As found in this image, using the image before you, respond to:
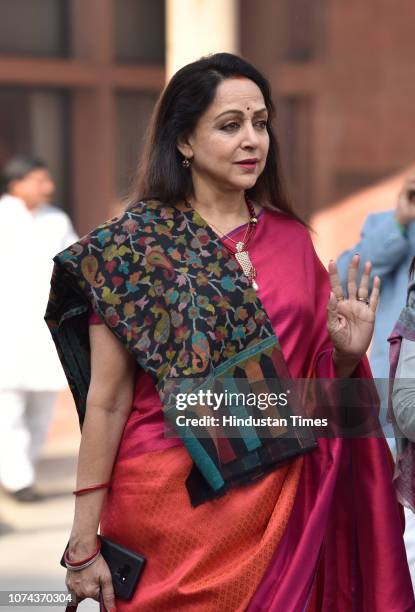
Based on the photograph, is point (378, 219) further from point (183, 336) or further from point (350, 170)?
point (350, 170)

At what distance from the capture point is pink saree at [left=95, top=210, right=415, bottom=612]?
311cm

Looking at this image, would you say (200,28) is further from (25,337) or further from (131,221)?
(131,221)

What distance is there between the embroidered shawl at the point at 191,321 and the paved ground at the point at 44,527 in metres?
1.24

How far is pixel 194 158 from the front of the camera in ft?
10.7

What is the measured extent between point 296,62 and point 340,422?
671cm

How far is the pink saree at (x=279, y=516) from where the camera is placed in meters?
3.11

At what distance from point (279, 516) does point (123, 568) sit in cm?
39

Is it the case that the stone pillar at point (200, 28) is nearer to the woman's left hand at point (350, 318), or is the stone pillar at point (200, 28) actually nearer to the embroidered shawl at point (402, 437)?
the woman's left hand at point (350, 318)

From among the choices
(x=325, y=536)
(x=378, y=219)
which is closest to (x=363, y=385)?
(x=325, y=536)

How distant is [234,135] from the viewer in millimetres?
3184

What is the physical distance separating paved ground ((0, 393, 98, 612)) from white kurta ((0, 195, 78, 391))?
1.75 ft

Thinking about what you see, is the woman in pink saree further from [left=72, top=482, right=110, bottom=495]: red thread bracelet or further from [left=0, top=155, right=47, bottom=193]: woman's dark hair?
[left=0, top=155, right=47, bottom=193]: woman's dark hair

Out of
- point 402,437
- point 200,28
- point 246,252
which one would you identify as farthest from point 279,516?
point 200,28

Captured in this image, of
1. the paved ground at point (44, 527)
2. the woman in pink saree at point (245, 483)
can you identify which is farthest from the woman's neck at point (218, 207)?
the paved ground at point (44, 527)
